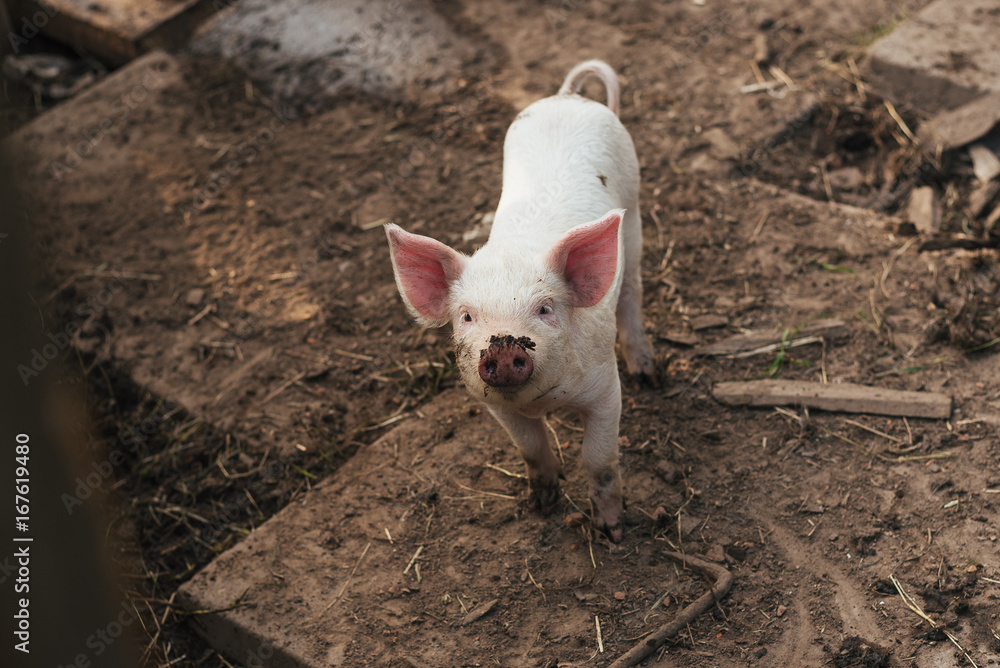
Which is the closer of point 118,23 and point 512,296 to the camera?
point 512,296

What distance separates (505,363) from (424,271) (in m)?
0.64

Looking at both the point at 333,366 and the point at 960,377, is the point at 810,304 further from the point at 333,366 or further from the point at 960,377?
the point at 333,366

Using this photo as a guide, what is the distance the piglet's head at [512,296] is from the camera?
106 inches

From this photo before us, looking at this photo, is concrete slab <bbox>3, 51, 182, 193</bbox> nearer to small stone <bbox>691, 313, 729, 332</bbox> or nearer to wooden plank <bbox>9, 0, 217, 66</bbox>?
wooden plank <bbox>9, 0, 217, 66</bbox>

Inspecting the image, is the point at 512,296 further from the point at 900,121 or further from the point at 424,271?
the point at 900,121

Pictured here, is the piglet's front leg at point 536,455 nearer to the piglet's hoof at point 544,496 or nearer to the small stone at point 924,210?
the piglet's hoof at point 544,496

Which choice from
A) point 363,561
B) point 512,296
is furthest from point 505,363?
point 363,561

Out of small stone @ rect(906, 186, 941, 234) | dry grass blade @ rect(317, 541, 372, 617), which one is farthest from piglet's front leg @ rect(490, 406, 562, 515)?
small stone @ rect(906, 186, 941, 234)

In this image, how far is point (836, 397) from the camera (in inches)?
153

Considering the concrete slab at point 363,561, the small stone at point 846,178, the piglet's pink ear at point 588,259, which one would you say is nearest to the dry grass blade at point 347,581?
the concrete slab at point 363,561

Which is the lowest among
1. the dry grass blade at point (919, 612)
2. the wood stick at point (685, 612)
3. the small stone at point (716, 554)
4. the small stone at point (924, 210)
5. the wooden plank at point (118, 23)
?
the dry grass blade at point (919, 612)

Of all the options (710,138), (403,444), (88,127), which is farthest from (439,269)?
(88,127)

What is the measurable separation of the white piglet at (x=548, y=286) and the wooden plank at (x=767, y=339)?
2.14 ft

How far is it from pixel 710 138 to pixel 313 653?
13.5 feet
